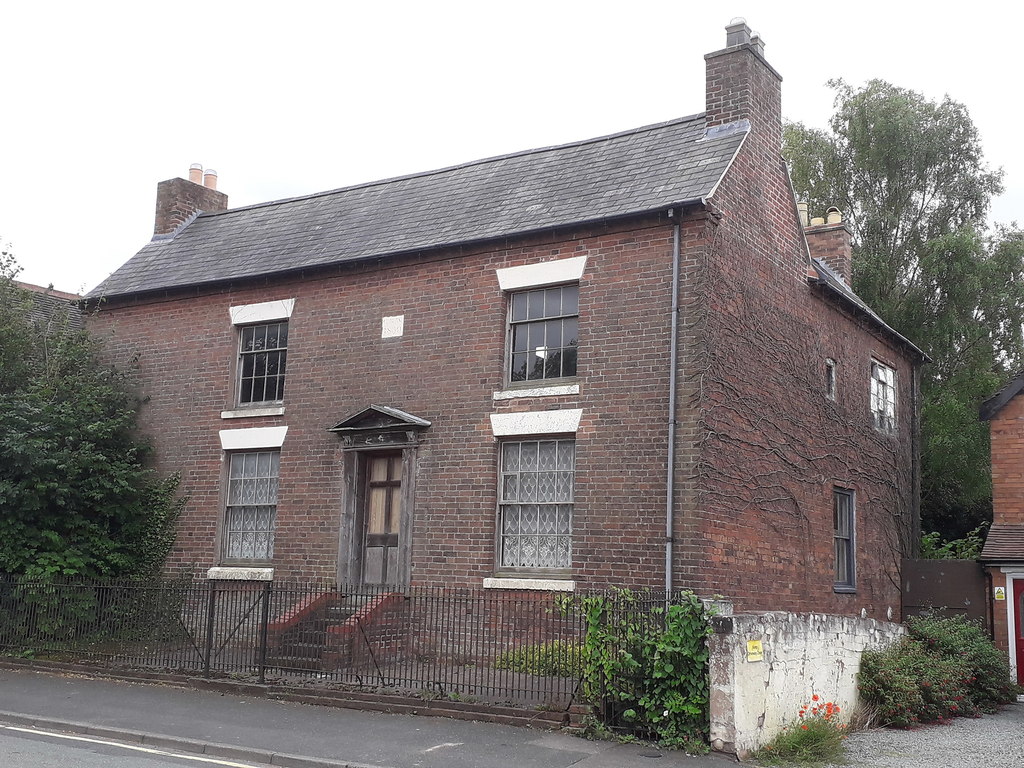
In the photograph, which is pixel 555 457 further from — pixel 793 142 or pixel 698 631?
pixel 793 142

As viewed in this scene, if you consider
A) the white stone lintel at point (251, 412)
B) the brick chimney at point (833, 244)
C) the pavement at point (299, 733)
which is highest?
the brick chimney at point (833, 244)

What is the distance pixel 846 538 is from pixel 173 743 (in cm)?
1210

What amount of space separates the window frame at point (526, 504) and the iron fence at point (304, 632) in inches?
16.0

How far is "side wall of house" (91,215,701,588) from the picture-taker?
14.2 meters

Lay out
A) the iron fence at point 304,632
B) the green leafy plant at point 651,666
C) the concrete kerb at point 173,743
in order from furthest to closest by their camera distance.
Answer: the iron fence at point 304,632, the green leafy plant at point 651,666, the concrete kerb at point 173,743

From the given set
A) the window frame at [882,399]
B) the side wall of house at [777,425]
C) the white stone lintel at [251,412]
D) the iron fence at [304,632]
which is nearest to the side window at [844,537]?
the side wall of house at [777,425]

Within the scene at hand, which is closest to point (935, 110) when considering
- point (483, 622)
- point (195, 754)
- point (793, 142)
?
point (793, 142)

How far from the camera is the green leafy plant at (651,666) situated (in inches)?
416

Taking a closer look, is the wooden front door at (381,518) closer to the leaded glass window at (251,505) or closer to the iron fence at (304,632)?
the iron fence at (304,632)

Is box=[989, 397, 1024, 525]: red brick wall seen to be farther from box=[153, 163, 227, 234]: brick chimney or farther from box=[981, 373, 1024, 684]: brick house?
box=[153, 163, 227, 234]: brick chimney

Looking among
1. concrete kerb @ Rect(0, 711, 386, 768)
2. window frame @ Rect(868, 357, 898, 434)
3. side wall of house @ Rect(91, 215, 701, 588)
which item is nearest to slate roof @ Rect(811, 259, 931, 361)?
window frame @ Rect(868, 357, 898, 434)

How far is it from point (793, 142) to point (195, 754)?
2642 centimetres

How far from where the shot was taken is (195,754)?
407 inches

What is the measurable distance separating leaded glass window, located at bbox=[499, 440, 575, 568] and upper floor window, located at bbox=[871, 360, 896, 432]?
778 centimetres
